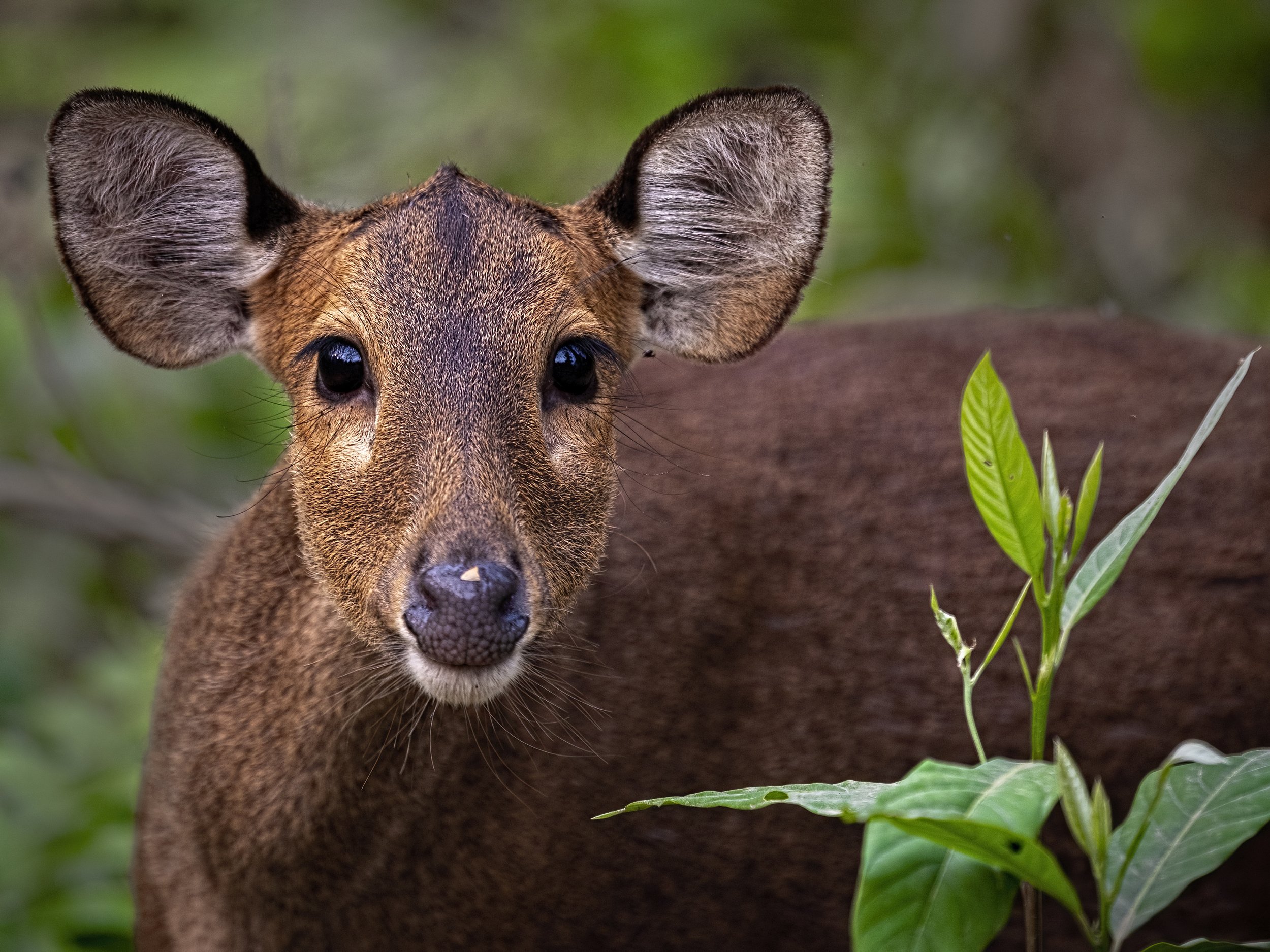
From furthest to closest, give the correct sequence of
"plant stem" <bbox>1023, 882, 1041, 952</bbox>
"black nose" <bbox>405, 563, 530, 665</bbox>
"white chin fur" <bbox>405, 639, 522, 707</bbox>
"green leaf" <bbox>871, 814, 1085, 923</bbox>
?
1. "white chin fur" <bbox>405, 639, 522, 707</bbox>
2. "black nose" <bbox>405, 563, 530, 665</bbox>
3. "plant stem" <bbox>1023, 882, 1041, 952</bbox>
4. "green leaf" <bbox>871, 814, 1085, 923</bbox>

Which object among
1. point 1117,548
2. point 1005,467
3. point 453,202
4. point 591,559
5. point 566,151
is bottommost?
point 591,559

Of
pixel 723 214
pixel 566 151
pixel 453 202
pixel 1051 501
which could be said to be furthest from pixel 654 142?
pixel 566 151

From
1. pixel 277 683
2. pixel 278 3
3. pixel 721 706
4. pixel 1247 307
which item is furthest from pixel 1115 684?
pixel 278 3

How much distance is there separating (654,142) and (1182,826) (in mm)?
1894

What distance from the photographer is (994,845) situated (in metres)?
2.38

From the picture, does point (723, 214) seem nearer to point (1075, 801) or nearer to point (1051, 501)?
point (1051, 501)

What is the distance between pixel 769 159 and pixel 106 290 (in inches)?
63.3

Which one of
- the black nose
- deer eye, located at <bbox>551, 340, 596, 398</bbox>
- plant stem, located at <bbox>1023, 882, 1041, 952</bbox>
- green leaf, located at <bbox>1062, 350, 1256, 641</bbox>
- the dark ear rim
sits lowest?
plant stem, located at <bbox>1023, 882, 1041, 952</bbox>

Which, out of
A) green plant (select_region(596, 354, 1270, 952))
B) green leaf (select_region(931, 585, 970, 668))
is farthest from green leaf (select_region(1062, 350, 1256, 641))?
green leaf (select_region(931, 585, 970, 668))

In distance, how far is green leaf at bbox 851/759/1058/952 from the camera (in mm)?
2381

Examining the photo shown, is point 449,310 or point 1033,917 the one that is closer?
point 1033,917

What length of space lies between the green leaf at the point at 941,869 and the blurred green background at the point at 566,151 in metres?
3.96

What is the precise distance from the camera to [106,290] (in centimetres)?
376

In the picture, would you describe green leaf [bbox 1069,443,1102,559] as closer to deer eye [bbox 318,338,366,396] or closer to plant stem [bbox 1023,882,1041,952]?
plant stem [bbox 1023,882,1041,952]
